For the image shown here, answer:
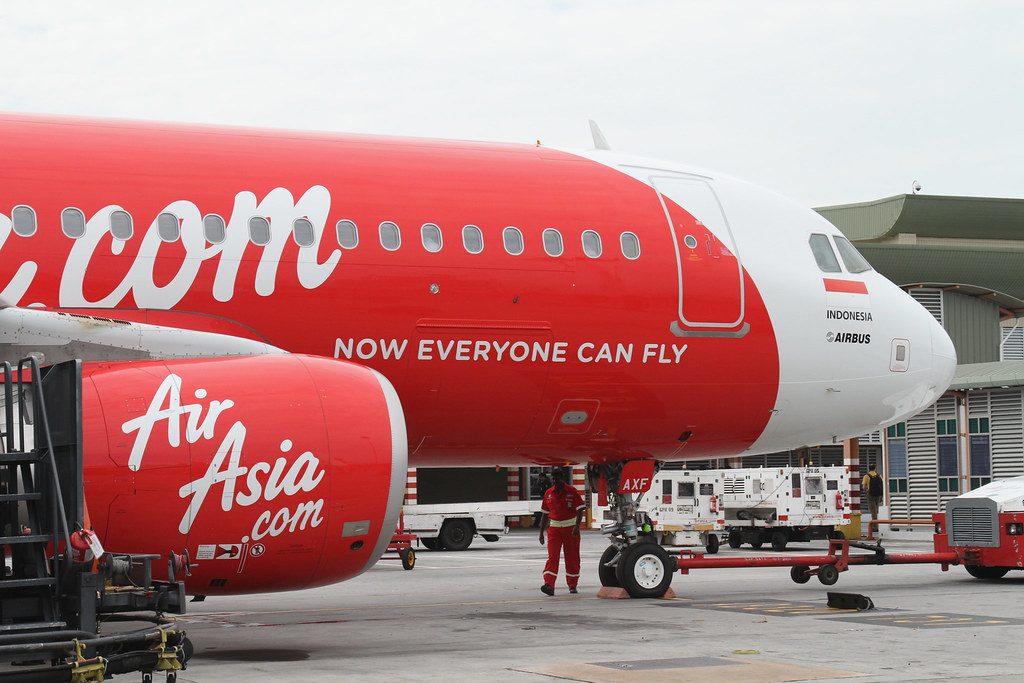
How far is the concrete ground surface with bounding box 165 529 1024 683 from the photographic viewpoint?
9.88 metres

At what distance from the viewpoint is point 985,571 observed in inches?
743

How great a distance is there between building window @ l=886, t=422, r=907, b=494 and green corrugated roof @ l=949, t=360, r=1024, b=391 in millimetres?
2800

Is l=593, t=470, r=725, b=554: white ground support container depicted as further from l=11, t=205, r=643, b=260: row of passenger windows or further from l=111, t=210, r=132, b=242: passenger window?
l=111, t=210, r=132, b=242: passenger window

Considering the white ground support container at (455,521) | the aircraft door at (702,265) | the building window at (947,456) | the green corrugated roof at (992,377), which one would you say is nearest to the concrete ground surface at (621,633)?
the aircraft door at (702,265)

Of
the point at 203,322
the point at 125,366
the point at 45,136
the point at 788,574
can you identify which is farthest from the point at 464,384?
the point at 788,574

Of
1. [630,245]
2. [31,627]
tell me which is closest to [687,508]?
[630,245]

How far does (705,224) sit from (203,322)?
601 centimetres

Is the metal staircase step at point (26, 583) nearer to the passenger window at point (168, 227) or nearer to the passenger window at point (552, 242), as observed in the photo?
the passenger window at point (168, 227)

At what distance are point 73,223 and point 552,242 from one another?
4.83 metres

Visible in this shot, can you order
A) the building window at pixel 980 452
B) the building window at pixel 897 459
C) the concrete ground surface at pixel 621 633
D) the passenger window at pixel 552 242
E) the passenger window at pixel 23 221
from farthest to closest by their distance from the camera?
the building window at pixel 897 459 → the building window at pixel 980 452 → the passenger window at pixel 552 242 → the passenger window at pixel 23 221 → the concrete ground surface at pixel 621 633

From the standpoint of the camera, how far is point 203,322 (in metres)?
11.4

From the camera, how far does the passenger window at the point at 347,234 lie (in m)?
12.2

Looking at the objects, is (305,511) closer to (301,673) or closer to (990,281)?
(301,673)

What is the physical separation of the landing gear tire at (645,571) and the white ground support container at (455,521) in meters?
15.5
